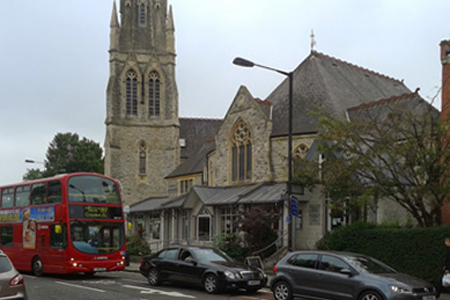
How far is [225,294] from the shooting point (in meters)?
17.0

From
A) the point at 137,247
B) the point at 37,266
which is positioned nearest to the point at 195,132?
the point at 137,247

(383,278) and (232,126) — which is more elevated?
(232,126)

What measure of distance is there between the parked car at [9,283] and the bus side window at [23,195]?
11.8 m

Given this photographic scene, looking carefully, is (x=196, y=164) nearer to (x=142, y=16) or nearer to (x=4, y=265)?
(x=142, y=16)

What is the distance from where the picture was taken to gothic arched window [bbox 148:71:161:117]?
59812mm

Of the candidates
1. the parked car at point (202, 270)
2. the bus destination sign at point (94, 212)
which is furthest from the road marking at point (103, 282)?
the bus destination sign at point (94, 212)

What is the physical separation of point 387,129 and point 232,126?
702 inches

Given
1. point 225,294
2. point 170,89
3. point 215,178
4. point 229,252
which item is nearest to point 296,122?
point 215,178

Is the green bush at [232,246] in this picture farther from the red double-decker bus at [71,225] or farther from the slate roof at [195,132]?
the slate roof at [195,132]

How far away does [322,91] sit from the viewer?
35844mm

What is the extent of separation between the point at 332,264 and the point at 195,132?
4922 cm

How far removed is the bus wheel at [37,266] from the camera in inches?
875

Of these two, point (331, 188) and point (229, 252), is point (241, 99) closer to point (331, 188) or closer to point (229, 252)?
point (229, 252)

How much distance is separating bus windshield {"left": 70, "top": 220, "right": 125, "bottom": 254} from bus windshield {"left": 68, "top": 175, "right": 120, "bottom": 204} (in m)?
0.83
